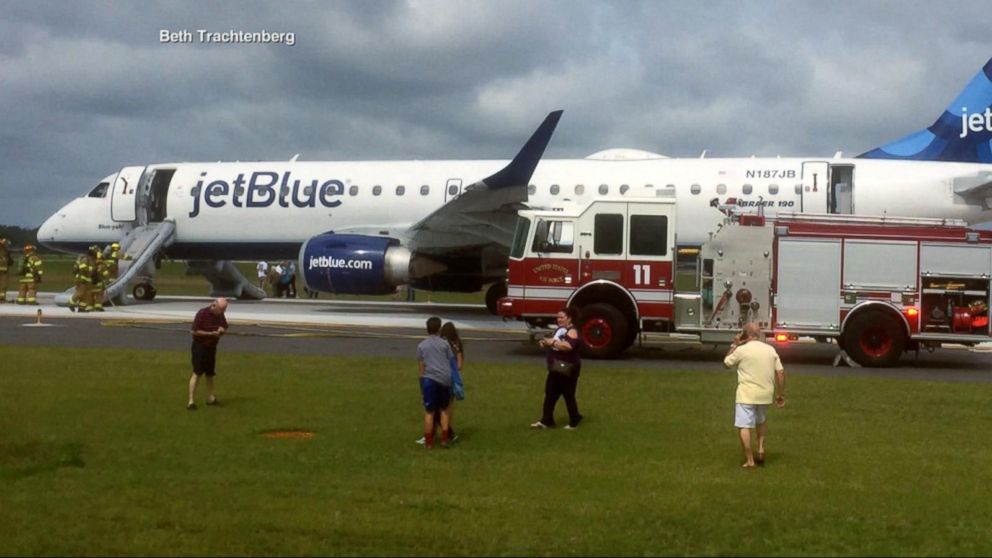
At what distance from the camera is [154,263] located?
106 feet

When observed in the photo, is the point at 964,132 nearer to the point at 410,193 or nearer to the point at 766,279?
the point at 766,279

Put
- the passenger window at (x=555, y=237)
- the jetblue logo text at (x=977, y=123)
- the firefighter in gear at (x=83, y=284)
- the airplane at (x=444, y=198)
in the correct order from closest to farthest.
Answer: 1. the passenger window at (x=555, y=237)
2. the airplane at (x=444, y=198)
3. the jetblue logo text at (x=977, y=123)
4. the firefighter in gear at (x=83, y=284)

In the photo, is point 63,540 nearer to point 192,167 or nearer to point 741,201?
point 741,201

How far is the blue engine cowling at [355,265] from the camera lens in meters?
25.9

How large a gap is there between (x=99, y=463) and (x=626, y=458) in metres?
4.80

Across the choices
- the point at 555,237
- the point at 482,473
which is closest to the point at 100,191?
the point at 555,237

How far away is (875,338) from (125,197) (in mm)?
22505

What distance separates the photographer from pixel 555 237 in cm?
1969

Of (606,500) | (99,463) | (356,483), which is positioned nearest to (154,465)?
(99,463)

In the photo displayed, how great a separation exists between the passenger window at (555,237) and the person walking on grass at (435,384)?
860cm

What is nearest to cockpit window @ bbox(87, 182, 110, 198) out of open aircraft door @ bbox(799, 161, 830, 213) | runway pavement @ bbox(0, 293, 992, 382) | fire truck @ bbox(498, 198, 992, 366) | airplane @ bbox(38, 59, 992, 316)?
airplane @ bbox(38, 59, 992, 316)

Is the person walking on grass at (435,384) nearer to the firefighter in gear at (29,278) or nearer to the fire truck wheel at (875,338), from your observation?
the fire truck wheel at (875,338)

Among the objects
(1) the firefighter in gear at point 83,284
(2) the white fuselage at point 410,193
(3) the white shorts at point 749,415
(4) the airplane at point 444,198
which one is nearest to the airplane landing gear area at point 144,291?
(4) the airplane at point 444,198

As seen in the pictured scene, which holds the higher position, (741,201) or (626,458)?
(741,201)
